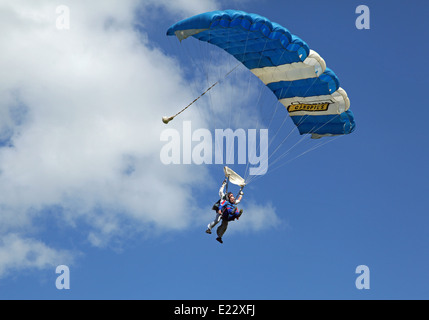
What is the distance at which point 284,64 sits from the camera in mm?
27344

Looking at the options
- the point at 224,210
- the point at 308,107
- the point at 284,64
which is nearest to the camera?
the point at 224,210

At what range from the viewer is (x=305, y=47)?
25938 millimetres

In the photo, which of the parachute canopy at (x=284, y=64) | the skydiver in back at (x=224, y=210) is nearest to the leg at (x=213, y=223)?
the skydiver in back at (x=224, y=210)

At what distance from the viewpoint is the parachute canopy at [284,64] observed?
81.3 ft

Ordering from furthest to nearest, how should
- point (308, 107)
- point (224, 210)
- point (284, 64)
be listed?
point (308, 107), point (284, 64), point (224, 210)

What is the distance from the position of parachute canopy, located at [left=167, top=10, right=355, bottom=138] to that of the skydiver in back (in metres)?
5.12

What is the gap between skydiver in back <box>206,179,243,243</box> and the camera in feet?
83.2

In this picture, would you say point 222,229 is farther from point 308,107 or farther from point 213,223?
point 308,107

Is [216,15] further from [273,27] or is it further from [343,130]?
[343,130]

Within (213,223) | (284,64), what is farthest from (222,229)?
(284,64)

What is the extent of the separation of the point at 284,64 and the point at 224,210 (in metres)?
5.87
